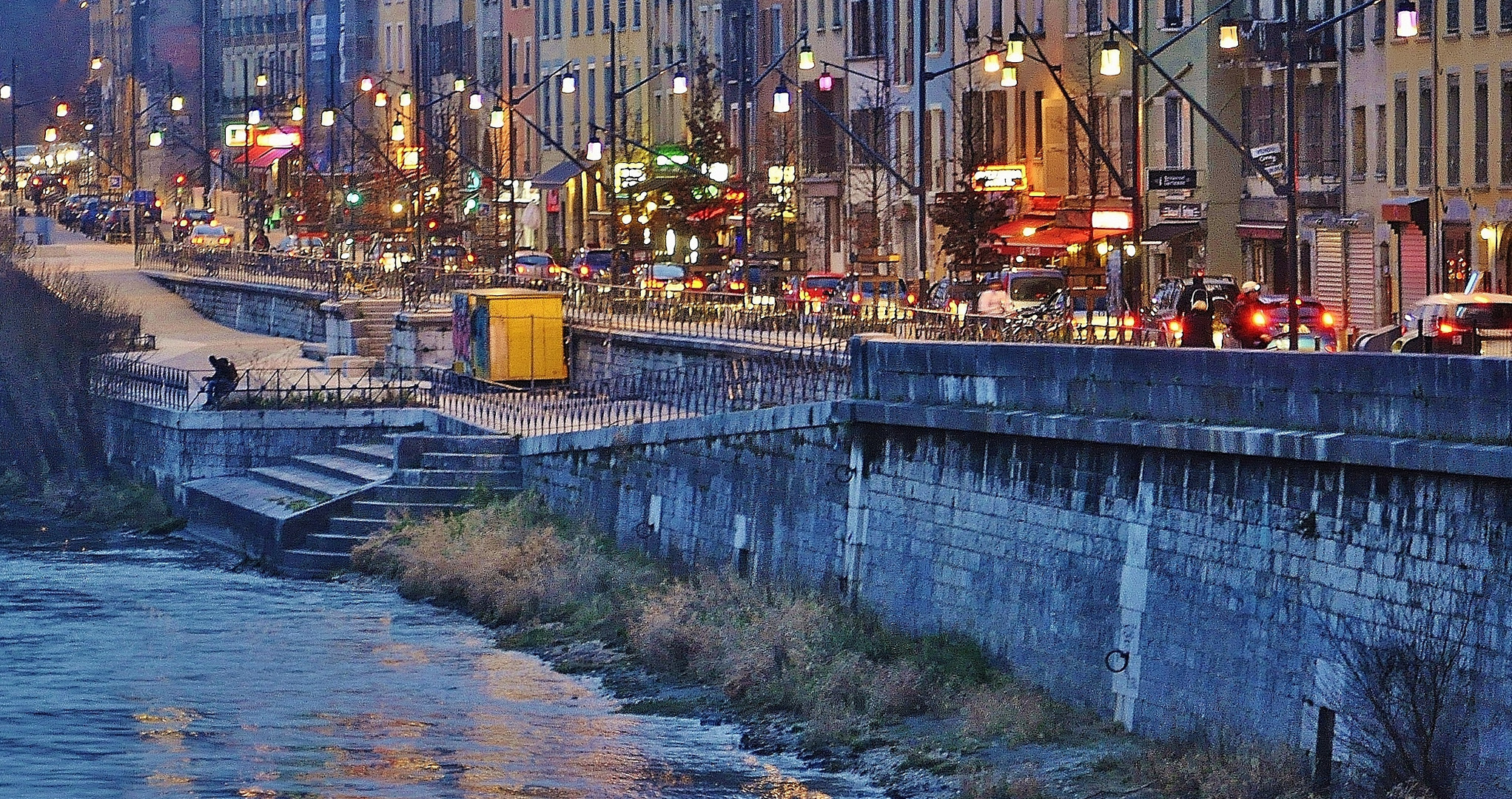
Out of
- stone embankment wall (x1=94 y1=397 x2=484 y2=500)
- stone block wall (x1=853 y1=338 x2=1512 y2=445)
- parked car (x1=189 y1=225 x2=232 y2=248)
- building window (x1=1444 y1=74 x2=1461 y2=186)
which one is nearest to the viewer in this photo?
stone block wall (x1=853 y1=338 x2=1512 y2=445)

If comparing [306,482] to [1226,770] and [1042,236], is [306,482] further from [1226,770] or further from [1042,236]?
[1226,770]

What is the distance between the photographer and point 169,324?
90.8 m

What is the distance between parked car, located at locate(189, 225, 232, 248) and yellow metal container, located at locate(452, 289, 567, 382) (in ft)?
185

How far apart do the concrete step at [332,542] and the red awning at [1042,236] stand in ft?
88.1

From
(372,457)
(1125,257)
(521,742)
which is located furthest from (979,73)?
(521,742)

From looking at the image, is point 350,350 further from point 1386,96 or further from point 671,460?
point 671,460

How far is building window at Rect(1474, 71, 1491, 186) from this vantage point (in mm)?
58997

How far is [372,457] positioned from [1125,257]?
60.1 ft

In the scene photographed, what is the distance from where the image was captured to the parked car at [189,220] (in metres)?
124

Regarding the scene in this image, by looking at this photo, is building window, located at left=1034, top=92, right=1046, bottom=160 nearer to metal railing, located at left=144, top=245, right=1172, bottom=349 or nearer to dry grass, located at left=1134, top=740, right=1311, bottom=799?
metal railing, located at left=144, top=245, right=1172, bottom=349

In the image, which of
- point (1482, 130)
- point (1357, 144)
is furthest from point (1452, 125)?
point (1357, 144)

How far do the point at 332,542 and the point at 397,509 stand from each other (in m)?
1.26

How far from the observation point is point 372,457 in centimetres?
5519

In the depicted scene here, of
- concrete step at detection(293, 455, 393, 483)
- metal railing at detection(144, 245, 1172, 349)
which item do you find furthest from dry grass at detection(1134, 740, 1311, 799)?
concrete step at detection(293, 455, 393, 483)
